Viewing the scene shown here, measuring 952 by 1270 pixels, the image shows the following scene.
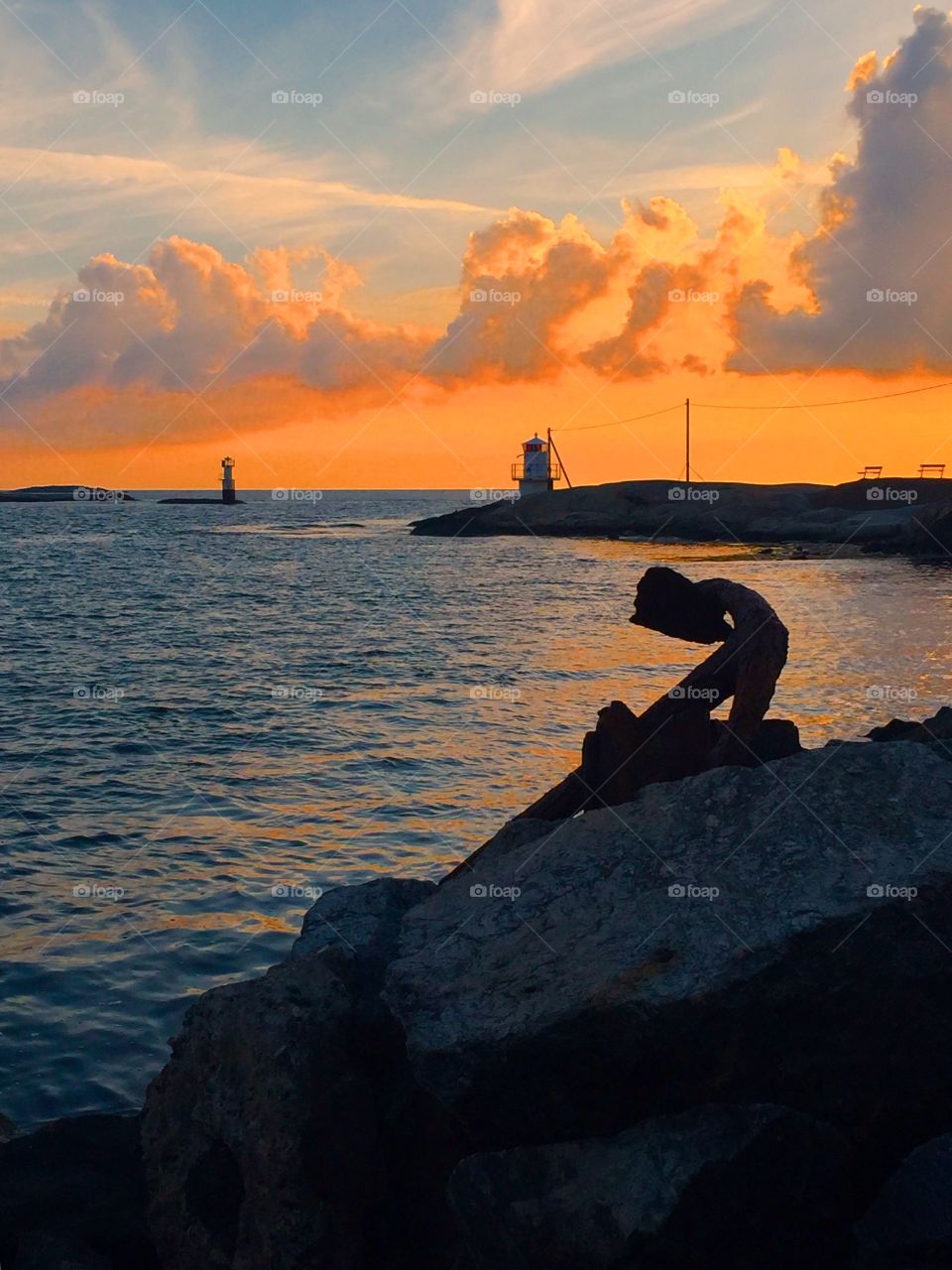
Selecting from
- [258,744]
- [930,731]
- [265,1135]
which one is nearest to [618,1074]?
[265,1135]

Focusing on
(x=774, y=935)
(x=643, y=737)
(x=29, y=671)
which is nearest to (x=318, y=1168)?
(x=774, y=935)

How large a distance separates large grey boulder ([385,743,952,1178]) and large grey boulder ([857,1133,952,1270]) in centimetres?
20

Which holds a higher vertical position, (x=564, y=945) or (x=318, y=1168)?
(x=564, y=945)

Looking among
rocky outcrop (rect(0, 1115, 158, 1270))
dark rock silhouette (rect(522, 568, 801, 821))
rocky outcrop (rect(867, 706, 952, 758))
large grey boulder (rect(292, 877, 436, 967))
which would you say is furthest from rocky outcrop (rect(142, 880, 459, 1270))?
rocky outcrop (rect(867, 706, 952, 758))

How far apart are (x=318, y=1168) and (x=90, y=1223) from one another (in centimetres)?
140

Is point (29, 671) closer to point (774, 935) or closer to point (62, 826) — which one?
point (62, 826)

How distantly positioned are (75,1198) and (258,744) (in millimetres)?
13266

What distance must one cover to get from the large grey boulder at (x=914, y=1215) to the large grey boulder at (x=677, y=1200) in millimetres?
165

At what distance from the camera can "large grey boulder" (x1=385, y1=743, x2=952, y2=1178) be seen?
528 centimetres

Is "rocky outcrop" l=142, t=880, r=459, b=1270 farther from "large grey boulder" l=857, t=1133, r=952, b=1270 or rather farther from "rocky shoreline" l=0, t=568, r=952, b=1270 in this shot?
"large grey boulder" l=857, t=1133, r=952, b=1270

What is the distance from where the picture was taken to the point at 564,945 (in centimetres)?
580

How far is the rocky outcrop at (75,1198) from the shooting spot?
18.2ft

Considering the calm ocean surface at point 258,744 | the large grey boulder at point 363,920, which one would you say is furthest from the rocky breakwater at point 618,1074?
the calm ocean surface at point 258,744

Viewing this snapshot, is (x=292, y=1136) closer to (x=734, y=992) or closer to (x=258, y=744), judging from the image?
(x=734, y=992)
